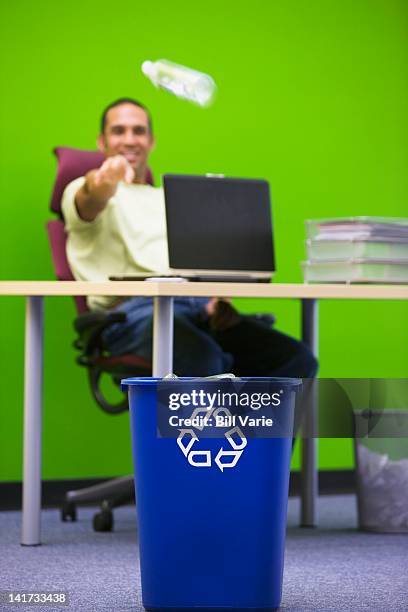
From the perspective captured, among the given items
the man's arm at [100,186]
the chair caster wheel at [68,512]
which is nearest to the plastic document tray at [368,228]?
the man's arm at [100,186]

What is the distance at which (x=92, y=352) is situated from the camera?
336cm

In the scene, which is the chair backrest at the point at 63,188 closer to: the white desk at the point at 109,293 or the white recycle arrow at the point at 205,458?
the white desk at the point at 109,293

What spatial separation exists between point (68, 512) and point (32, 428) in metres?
0.68

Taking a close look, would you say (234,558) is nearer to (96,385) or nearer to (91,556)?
(91,556)

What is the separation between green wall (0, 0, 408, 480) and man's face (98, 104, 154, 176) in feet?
0.74

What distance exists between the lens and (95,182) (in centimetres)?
321

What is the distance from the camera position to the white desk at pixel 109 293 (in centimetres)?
260

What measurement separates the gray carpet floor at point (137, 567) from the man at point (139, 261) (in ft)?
1.70

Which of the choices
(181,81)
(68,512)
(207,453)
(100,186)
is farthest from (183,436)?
(68,512)

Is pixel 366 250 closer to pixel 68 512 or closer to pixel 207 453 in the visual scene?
pixel 207 453

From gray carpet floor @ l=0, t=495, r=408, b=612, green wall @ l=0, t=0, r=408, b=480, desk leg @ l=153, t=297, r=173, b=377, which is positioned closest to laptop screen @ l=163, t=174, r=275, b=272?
desk leg @ l=153, t=297, r=173, b=377

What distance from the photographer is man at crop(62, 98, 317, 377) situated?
3.15 metres

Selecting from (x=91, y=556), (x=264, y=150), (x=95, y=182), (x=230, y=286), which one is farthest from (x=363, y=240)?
(x=264, y=150)

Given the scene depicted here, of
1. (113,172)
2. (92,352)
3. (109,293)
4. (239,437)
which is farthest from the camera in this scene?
(92,352)
